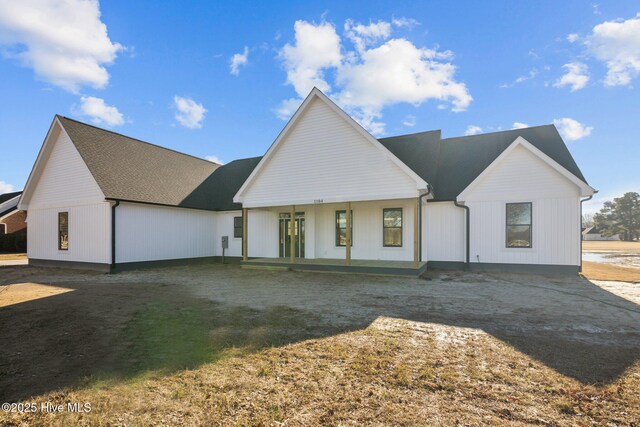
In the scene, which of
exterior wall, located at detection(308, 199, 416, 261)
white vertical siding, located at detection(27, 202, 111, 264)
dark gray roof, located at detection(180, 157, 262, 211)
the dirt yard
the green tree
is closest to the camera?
the dirt yard

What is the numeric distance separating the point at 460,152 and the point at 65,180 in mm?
19834

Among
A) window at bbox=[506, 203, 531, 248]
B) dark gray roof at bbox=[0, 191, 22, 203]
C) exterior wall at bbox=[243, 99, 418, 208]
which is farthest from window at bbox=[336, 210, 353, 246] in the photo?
dark gray roof at bbox=[0, 191, 22, 203]

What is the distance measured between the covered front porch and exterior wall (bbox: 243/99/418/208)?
2640 mm

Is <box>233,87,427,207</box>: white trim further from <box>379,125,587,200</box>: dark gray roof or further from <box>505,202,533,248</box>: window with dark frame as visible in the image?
<box>505,202,533,248</box>: window with dark frame

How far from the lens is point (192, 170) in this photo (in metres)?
20.8

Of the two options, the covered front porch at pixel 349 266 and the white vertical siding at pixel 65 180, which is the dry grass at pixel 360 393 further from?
the white vertical siding at pixel 65 180

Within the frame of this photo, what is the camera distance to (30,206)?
18.0 meters

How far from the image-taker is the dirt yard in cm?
327

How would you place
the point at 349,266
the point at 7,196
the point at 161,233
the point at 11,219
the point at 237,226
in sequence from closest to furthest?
the point at 349,266
the point at 161,233
the point at 237,226
the point at 11,219
the point at 7,196

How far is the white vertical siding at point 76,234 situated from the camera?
14.5 meters

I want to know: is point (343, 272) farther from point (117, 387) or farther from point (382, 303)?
point (117, 387)

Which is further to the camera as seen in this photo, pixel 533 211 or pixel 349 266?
pixel 349 266

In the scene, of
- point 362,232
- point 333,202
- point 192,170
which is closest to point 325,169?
point 333,202

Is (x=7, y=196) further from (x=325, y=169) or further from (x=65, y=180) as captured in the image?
(x=325, y=169)
